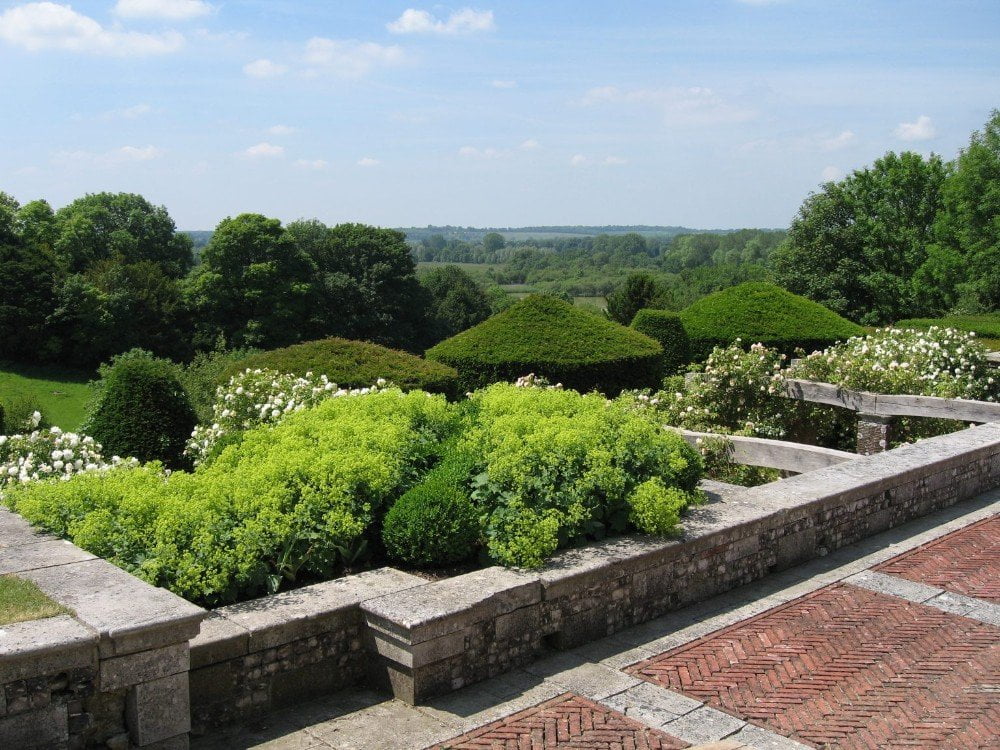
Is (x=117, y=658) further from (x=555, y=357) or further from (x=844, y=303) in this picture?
(x=844, y=303)

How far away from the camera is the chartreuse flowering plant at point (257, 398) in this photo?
8.66 m

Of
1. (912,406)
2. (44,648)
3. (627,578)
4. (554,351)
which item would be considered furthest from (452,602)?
(554,351)

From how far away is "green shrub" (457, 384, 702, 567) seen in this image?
527 cm

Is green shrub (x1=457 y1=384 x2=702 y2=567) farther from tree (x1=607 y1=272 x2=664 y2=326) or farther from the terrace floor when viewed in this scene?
tree (x1=607 y1=272 x2=664 y2=326)

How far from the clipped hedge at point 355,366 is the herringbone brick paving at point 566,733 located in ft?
19.2

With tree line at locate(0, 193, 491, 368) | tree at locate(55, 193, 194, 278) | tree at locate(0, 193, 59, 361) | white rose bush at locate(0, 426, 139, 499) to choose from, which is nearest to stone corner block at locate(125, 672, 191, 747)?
white rose bush at locate(0, 426, 139, 499)

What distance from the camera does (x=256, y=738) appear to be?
411 centimetres

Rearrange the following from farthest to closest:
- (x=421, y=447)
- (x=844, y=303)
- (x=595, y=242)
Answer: (x=595, y=242) < (x=844, y=303) < (x=421, y=447)

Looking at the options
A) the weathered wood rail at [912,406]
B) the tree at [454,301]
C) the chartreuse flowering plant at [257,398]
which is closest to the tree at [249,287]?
the tree at [454,301]

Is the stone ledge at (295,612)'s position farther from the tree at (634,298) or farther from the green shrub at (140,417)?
the tree at (634,298)

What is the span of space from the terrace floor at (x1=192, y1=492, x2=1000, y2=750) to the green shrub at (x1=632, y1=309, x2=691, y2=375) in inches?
434

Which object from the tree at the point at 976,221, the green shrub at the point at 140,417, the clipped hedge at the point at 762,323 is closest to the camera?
the green shrub at the point at 140,417

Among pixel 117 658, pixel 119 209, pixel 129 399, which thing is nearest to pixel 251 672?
pixel 117 658

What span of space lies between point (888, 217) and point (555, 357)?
96.2ft
